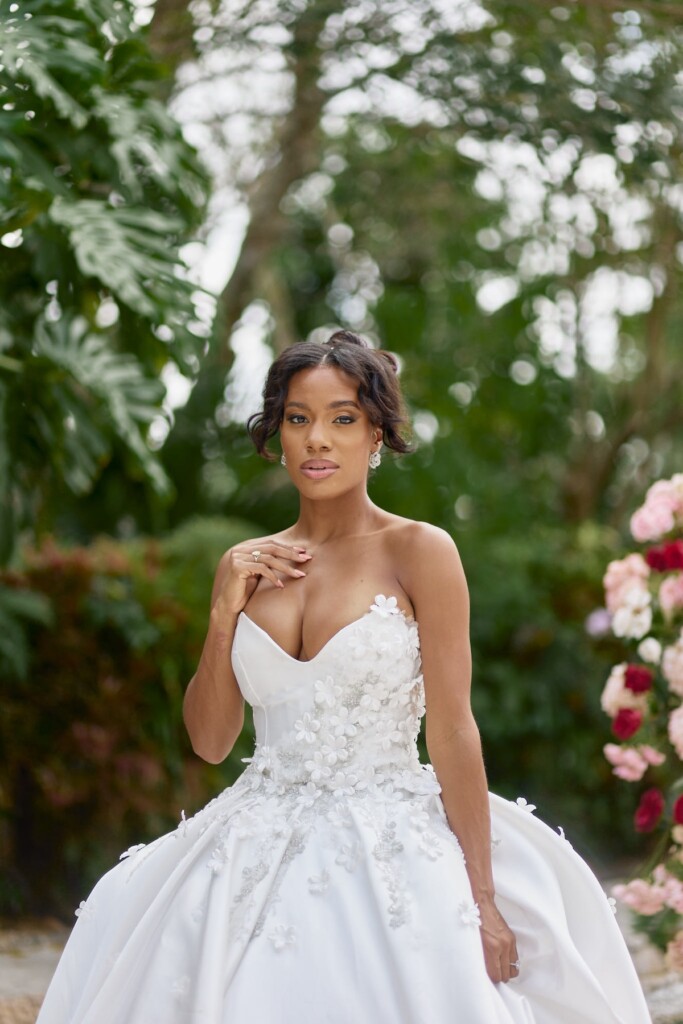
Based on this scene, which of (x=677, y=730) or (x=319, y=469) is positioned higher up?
(x=319, y=469)

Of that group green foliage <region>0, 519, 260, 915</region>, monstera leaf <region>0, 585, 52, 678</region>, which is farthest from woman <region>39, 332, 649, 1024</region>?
green foliage <region>0, 519, 260, 915</region>

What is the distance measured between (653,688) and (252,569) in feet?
8.23

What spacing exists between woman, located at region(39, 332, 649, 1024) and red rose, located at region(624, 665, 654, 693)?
6.55 feet

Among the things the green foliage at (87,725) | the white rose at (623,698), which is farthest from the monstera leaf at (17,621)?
the white rose at (623,698)

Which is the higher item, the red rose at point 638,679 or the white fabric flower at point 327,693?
the white fabric flower at point 327,693

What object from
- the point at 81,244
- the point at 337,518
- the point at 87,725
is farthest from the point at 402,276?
the point at 337,518

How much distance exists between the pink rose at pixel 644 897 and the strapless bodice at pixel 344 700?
2.11 m

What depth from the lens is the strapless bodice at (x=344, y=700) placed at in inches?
100

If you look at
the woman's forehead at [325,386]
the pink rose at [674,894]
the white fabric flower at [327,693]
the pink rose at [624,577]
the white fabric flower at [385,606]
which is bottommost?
the pink rose at [674,894]

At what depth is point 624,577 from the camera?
4.77 m

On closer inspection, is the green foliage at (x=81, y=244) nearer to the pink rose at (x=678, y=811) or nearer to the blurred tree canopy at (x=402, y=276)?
the blurred tree canopy at (x=402, y=276)

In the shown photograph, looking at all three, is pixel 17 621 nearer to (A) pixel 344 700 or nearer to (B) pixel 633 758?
(B) pixel 633 758

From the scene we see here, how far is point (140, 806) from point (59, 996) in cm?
360

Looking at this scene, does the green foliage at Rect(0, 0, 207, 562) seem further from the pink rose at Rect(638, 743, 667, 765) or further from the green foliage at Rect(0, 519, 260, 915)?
the pink rose at Rect(638, 743, 667, 765)
